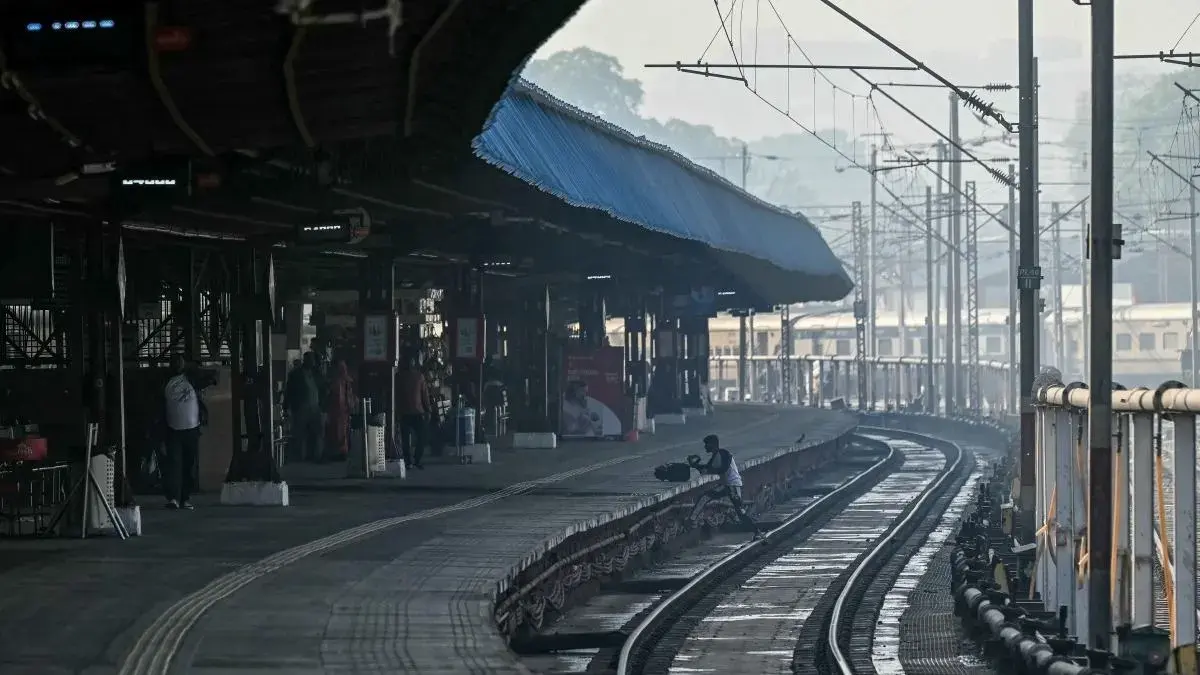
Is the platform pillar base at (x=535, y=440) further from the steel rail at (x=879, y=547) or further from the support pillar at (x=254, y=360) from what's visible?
the support pillar at (x=254, y=360)

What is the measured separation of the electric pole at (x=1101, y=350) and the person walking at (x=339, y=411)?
16.0 m

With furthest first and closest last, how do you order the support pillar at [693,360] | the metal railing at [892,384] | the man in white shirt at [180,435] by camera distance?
the metal railing at [892,384]
the support pillar at [693,360]
the man in white shirt at [180,435]

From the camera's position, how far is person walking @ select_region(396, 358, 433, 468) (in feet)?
87.2

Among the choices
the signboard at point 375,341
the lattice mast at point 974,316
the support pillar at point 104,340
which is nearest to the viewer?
the support pillar at point 104,340

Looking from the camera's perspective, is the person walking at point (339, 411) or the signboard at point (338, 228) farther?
the person walking at point (339, 411)

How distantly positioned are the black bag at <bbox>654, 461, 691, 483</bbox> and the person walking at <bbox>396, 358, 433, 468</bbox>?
3642mm

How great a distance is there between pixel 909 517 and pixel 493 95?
60.2 feet

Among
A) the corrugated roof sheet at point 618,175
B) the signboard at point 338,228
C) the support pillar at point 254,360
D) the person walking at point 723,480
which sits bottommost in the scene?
the person walking at point 723,480

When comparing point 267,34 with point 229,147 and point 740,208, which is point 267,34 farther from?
point 740,208

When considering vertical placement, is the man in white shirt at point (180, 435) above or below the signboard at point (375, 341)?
below

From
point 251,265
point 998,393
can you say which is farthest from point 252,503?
point 998,393

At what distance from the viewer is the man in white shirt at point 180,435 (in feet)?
65.3

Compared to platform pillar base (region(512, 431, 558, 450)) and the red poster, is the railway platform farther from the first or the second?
the red poster

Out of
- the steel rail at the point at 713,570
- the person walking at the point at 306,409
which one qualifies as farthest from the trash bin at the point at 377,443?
the steel rail at the point at 713,570
